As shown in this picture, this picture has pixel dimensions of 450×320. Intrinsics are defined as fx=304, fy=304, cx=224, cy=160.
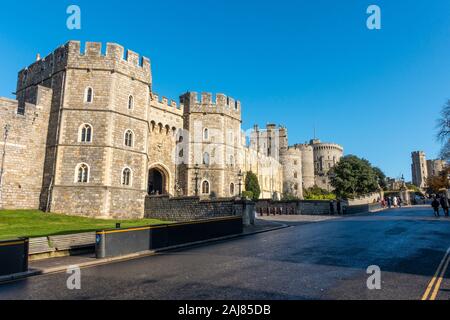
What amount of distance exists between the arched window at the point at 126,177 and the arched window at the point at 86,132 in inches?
139

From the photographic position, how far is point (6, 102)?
2186 centimetres

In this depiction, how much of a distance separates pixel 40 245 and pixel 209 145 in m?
22.9

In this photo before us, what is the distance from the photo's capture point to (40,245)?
1054cm

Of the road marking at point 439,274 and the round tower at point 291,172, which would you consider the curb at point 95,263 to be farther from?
the round tower at point 291,172

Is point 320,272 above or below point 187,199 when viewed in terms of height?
below

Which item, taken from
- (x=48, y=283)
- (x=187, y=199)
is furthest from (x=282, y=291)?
(x=187, y=199)

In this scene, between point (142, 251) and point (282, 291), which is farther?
point (142, 251)

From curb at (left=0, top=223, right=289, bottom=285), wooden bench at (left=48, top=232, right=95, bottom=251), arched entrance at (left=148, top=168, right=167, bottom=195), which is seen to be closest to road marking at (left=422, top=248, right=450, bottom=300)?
curb at (left=0, top=223, right=289, bottom=285)

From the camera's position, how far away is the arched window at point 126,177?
2427 cm

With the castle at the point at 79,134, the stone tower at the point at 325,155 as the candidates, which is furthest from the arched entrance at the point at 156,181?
the stone tower at the point at 325,155

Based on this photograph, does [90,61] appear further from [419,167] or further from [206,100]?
[419,167]

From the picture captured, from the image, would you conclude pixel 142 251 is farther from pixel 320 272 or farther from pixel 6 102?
pixel 6 102

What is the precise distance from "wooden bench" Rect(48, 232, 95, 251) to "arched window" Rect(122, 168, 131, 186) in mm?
12013
